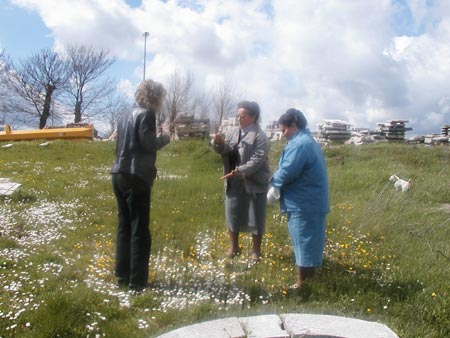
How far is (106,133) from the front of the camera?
175ft

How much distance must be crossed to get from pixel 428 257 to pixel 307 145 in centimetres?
230

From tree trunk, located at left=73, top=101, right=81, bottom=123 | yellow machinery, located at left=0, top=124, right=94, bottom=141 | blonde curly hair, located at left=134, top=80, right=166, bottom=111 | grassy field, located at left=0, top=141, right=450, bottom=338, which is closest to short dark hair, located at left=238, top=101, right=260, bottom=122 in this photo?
blonde curly hair, located at left=134, top=80, right=166, bottom=111

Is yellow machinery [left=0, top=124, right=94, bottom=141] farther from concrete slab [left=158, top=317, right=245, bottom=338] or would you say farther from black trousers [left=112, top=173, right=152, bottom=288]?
Result: concrete slab [left=158, top=317, right=245, bottom=338]

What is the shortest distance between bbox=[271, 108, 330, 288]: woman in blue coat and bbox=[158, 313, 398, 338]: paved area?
1279 millimetres

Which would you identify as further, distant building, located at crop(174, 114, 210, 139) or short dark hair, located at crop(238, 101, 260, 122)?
distant building, located at crop(174, 114, 210, 139)

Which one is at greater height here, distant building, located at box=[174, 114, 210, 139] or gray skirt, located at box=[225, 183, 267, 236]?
distant building, located at box=[174, 114, 210, 139]

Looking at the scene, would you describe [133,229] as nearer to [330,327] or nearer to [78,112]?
[330,327]

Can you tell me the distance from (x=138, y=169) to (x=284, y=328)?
6.83 feet

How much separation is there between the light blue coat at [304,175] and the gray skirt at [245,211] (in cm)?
101

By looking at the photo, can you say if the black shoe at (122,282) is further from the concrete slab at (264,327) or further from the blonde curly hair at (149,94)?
the concrete slab at (264,327)

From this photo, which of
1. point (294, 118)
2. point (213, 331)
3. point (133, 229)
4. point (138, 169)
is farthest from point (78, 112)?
point (213, 331)

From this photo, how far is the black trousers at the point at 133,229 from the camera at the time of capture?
471cm

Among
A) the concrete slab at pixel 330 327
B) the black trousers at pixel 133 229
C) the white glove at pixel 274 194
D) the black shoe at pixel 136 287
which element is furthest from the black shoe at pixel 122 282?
the concrete slab at pixel 330 327

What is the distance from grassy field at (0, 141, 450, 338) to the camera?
408cm
